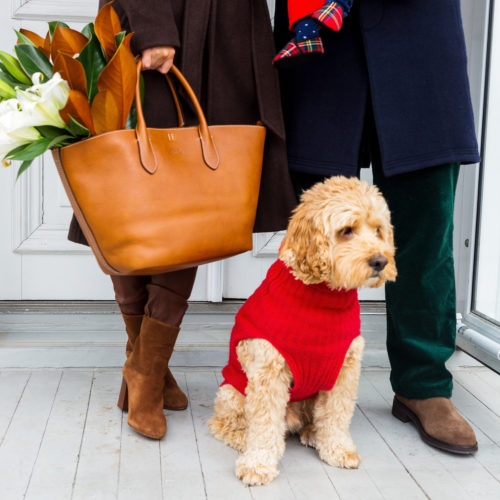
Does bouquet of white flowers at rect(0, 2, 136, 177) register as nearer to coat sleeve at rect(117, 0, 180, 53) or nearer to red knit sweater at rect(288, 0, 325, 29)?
coat sleeve at rect(117, 0, 180, 53)

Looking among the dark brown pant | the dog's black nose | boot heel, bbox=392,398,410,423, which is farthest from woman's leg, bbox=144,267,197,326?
boot heel, bbox=392,398,410,423

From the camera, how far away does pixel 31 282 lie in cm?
259

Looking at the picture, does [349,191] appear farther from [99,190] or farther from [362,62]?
[99,190]

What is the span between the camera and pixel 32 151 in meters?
1.47

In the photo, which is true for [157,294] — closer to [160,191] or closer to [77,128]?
[160,191]

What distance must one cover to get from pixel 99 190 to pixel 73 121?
0.54 feet

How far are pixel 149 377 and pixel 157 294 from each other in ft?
0.75

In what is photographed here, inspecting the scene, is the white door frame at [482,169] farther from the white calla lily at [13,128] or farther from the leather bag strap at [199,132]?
the white calla lily at [13,128]

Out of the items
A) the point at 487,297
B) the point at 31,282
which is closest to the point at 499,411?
the point at 487,297

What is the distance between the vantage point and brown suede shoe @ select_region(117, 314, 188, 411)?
1894mm

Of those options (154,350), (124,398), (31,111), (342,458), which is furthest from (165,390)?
(31,111)

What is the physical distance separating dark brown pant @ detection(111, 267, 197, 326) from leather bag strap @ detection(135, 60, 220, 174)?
374 millimetres

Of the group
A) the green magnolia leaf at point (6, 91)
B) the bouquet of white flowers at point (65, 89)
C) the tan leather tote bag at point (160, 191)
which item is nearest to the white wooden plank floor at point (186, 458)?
the tan leather tote bag at point (160, 191)

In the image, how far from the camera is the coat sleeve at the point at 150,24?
1572 mm
